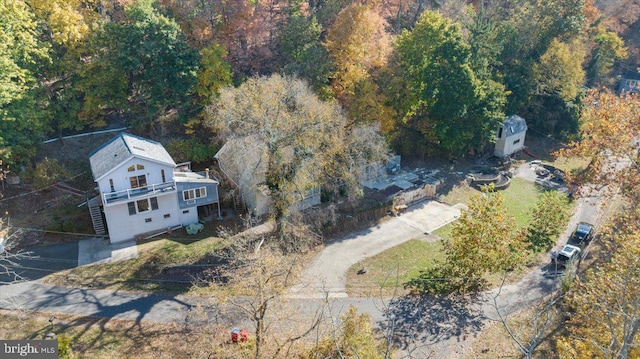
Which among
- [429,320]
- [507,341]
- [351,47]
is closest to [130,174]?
[429,320]

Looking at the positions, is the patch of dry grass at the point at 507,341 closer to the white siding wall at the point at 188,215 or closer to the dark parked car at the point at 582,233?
the dark parked car at the point at 582,233

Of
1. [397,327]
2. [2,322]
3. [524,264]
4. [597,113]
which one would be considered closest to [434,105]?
[597,113]

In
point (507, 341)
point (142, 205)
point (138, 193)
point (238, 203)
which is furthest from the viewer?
point (238, 203)

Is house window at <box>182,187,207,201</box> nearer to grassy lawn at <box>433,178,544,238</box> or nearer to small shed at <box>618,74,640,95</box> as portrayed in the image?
grassy lawn at <box>433,178,544,238</box>

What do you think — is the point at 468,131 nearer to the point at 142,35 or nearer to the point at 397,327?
the point at 397,327

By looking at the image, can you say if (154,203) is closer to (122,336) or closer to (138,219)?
(138,219)
